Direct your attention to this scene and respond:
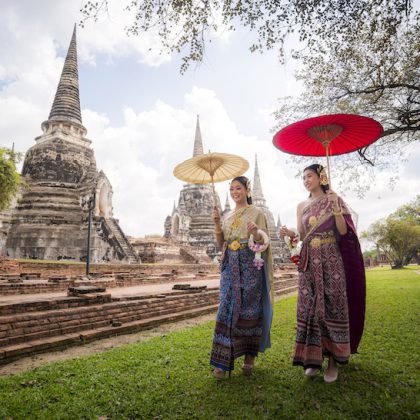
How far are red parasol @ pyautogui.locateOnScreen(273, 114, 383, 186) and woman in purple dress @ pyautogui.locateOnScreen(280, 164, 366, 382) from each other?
1.41ft

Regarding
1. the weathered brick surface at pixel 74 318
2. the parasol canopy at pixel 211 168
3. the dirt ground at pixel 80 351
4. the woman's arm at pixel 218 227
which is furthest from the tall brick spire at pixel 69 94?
the woman's arm at pixel 218 227

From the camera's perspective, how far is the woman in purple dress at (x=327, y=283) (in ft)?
10.5

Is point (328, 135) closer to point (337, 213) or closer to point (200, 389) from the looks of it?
point (337, 213)

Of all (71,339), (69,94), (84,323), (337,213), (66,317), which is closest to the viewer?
(337,213)

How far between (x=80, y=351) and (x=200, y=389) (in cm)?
230

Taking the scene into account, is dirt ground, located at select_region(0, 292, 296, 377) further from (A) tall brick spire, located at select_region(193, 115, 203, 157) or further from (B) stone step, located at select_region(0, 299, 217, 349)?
(A) tall brick spire, located at select_region(193, 115, 203, 157)

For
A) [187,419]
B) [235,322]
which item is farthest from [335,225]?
[187,419]

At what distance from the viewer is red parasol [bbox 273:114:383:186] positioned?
3.42m

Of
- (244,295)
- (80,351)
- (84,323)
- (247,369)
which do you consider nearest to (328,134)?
(244,295)

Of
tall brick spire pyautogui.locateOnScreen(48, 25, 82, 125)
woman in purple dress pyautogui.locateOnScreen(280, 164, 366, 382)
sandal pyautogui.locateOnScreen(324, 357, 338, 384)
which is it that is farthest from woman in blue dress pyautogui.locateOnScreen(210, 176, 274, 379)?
tall brick spire pyautogui.locateOnScreen(48, 25, 82, 125)

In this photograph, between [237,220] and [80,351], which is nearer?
[237,220]

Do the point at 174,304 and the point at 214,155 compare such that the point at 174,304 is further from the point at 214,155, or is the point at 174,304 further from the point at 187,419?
the point at 187,419

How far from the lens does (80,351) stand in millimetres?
4422

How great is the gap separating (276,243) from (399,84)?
31.3 metres
